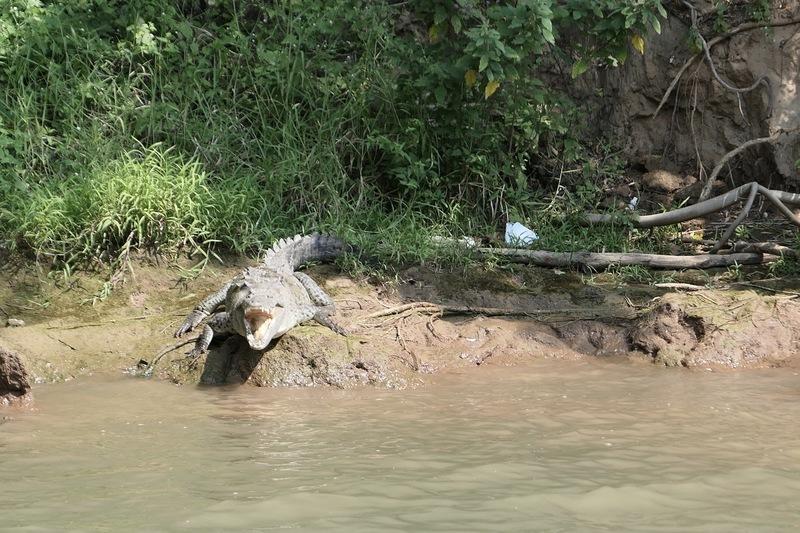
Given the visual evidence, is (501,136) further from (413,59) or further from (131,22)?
(131,22)

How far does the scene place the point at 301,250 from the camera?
7.43m

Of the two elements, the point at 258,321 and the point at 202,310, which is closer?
the point at 258,321

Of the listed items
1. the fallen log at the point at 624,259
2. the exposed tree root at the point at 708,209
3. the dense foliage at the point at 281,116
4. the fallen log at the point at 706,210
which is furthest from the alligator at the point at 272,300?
the exposed tree root at the point at 708,209

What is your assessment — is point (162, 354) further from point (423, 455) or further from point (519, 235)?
point (519, 235)

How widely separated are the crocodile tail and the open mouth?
3.95 ft

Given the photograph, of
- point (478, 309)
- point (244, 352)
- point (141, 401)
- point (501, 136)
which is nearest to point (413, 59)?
point (501, 136)

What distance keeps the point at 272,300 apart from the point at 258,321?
0.18m

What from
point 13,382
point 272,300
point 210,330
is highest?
point 272,300

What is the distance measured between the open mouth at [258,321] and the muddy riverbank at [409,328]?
247mm

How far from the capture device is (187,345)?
6.28 m

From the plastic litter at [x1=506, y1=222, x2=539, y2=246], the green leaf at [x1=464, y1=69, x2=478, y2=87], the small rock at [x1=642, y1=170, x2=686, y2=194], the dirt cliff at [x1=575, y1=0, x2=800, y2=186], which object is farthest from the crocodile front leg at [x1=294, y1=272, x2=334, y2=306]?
the dirt cliff at [x1=575, y1=0, x2=800, y2=186]

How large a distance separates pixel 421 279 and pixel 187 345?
2.04m

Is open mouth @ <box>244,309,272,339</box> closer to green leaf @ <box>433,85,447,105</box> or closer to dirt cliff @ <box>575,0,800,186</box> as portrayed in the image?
green leaf @ <box>433,85,447,105</box>

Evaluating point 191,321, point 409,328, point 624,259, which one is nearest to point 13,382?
point 191,321
